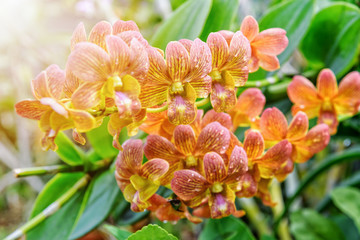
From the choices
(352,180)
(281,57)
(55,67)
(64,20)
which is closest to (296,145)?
(281,57)

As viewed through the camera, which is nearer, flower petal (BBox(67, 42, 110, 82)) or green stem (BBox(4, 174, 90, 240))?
flower petal (BBox(67, 42, 110, 82))

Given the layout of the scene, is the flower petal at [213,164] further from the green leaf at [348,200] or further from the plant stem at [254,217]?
the plant stem at [254,217]

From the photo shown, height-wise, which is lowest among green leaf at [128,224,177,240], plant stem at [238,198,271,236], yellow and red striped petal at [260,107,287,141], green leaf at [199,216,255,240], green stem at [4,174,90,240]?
plant stem at [238,198,271,236]

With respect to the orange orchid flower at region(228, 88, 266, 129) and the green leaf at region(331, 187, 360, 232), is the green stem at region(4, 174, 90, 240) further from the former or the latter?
the green leaf at region(331, 187, 360, 232)

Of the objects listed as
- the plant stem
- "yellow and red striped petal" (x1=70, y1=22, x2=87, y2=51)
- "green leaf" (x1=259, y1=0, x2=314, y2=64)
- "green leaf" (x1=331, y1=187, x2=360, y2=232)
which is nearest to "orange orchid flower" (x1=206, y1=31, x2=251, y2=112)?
"yellow and red striped petal" (x1=70, y1=22, x2=87, y2=51)

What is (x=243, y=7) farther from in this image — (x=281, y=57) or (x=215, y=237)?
(x=215, y=237)

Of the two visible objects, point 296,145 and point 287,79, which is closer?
point 296,145

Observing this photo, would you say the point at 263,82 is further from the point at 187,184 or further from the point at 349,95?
the point at 187,184
